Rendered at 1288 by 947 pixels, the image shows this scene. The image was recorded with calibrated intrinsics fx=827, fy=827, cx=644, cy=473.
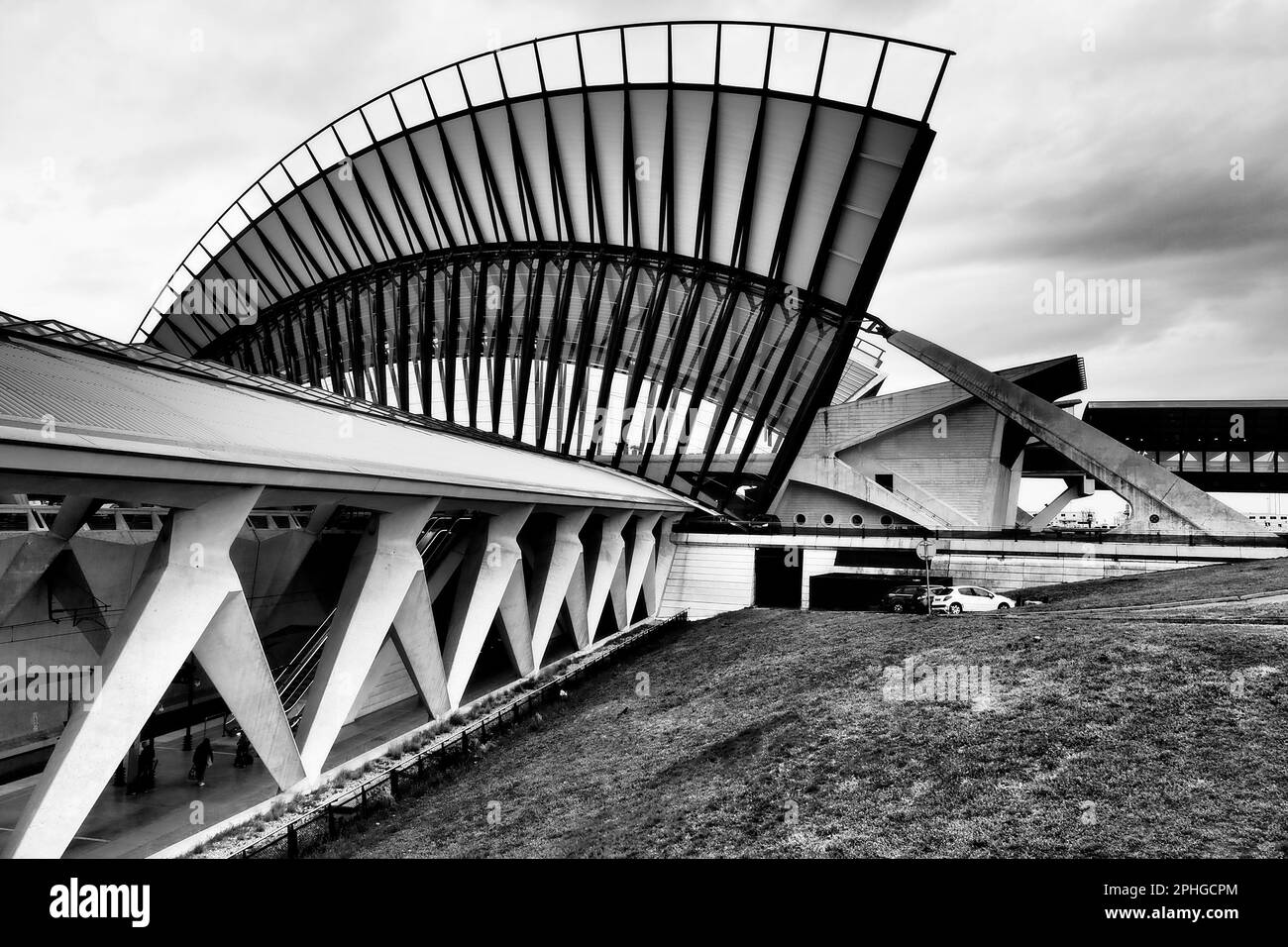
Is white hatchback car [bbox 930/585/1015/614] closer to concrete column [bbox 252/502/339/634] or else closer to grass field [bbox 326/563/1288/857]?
grass field [bbox 326/563/1288/857]

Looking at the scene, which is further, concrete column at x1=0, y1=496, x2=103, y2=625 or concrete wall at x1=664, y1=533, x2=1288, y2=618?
concrete wall at x1=664, y1=533, x2=1288, y2=618

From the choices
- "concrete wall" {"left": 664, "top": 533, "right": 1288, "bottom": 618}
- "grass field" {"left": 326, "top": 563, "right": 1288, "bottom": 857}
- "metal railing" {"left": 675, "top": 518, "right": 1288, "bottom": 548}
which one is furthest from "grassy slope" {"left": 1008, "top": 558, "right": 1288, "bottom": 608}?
"grass field" {"left": 326, "top": 563, "right": 1288, "bottom": 857}

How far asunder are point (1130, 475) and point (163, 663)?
34930mm

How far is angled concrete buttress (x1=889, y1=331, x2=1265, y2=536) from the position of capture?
1297 inches

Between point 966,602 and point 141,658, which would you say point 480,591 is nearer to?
point 141,658

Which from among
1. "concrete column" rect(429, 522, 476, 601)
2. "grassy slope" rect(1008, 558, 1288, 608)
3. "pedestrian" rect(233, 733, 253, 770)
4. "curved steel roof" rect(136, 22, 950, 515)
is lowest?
"pedestrian" rect(233, 733, 253, 770)

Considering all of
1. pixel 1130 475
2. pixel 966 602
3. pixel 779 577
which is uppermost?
pixel 1130 475

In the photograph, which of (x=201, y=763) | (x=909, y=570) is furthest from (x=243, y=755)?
(x=909, y=570)

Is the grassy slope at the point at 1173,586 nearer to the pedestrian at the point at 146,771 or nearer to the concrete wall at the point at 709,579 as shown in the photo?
the concrete wall at the point at 709,579

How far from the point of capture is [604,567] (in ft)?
95.2

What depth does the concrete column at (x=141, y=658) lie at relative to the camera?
363 inches

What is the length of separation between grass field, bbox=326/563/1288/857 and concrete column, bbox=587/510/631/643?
922cm

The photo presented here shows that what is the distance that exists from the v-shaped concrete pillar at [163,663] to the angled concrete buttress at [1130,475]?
32.5m
